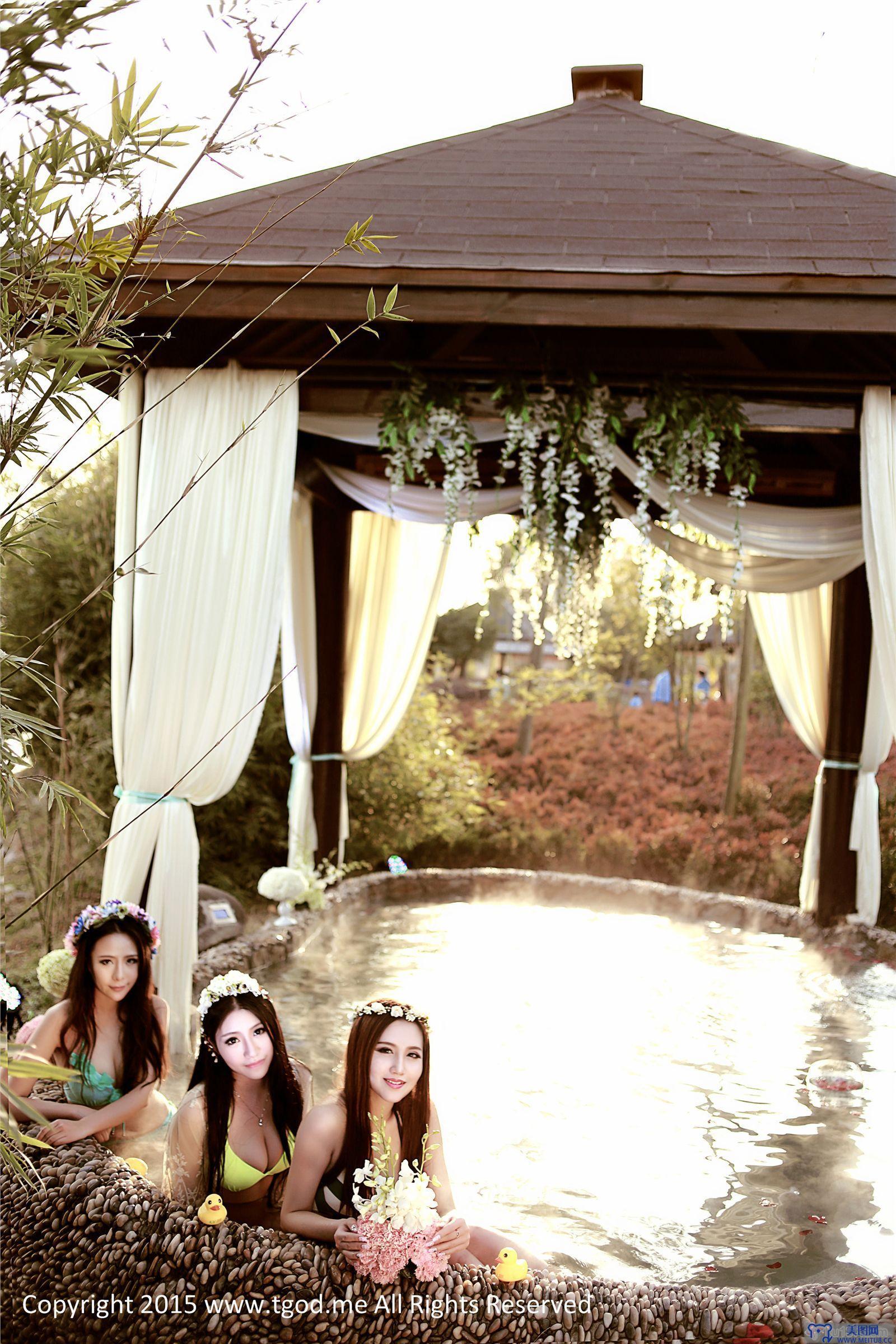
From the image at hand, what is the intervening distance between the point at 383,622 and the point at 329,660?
0.46 meters

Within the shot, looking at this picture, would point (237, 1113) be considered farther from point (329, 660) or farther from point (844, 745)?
point (844, 745)

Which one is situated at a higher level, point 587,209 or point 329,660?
point 587,209

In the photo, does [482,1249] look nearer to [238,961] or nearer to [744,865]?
[238,961]

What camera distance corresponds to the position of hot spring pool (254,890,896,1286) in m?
3.13

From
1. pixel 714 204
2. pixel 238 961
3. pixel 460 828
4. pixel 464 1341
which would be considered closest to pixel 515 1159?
pixel 464 1341

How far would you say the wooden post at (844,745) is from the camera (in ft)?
22.8

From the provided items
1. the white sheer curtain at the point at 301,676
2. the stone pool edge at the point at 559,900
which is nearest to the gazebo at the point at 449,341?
the white sheer curtain at the point at 301,676

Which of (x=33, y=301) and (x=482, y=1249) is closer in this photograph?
(x=33, y=301)

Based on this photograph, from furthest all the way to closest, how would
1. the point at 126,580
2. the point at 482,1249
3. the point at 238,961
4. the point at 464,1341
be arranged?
the point at 238,961 < the point at 126,580 < the point at 482,1249 < the point at 464,1341

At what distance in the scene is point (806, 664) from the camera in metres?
7.28

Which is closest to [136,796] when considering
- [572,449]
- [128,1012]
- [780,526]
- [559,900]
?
[128,1012]

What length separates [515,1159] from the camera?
3609mm

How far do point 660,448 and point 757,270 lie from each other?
929 mm

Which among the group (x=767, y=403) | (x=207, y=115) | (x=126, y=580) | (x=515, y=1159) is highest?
(x=767, y=403)
